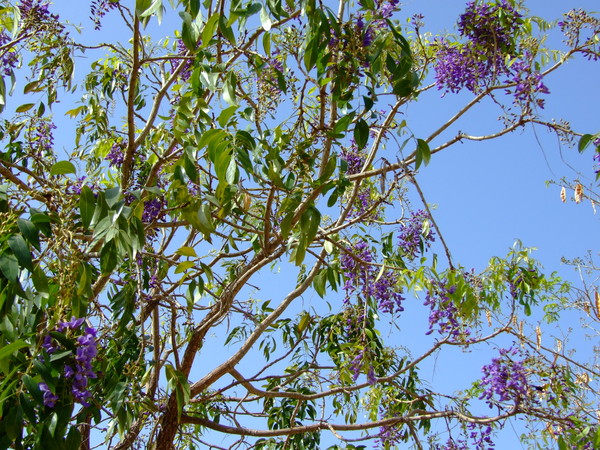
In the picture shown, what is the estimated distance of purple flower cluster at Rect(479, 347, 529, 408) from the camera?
9.95ft

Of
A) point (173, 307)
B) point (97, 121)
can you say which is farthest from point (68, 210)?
point (97, 121)

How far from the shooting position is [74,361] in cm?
200

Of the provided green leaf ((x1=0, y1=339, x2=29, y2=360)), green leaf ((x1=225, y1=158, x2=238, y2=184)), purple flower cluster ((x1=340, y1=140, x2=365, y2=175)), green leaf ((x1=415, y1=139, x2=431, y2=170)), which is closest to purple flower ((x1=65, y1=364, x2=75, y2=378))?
green leaf ((x1=0, y1=339, x2=29, y2=360))

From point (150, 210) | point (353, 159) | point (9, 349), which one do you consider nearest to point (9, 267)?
point (9, 349)

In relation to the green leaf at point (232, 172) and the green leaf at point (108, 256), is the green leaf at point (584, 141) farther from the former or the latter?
the green leaf at point (108, 256)

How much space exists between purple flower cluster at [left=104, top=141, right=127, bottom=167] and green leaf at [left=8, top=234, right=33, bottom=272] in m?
2.06

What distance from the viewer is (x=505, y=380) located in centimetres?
307

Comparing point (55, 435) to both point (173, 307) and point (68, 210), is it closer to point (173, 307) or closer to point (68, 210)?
point (68, 210)

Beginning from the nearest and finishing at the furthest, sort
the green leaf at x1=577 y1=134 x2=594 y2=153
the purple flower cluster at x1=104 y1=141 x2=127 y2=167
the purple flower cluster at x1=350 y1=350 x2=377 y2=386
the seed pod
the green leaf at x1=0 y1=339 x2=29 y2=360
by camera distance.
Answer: the green leaf at x1=0 y1=339 x2=29 y2=360, the green leaf at x1=577 y1=134 x2=594 y2=153, the purple flower cluster at x1=350 y1=350 x2=377 y2=386, the purple flower cluster at x1=104 y1=141 x2=127 y2=167, the seed pod

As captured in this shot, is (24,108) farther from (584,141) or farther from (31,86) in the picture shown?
(584,141)

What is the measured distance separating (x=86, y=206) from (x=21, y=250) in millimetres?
255

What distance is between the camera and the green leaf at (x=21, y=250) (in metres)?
1.78

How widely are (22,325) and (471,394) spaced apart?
7.26 feet

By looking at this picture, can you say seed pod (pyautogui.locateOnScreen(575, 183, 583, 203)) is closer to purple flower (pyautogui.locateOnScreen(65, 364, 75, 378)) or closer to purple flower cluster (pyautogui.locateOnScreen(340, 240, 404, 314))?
purple flower cluster (pyautogui.locateOnScreen(340, 240, 404, 314))
